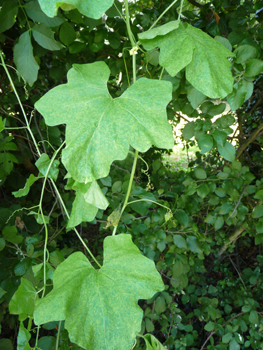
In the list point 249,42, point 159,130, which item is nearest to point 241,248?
point 249,42

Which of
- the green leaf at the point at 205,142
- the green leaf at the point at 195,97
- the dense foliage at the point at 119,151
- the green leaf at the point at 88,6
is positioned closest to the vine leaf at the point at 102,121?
the dense foliage at the point at 119,151

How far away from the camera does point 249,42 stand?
854 mm

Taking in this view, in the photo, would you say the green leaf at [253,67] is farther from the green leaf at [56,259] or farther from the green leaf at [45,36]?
the green leaf at [56,259]

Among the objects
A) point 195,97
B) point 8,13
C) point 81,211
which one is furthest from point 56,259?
point 8,13

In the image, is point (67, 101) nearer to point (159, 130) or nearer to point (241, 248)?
point (159, 130)

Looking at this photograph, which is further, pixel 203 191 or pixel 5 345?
pixel 203 191

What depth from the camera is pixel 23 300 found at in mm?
615

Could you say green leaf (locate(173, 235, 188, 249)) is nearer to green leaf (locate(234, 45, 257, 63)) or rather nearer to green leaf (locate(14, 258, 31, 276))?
green leaf (locate(14, 258, 31, 276))

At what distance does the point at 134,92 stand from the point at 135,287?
0.34 meters

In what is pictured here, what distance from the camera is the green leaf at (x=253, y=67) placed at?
2.39ft

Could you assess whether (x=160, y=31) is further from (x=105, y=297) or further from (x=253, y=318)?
(x=253, y=318)

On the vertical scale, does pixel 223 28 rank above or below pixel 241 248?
above

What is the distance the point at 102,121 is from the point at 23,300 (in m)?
0.44

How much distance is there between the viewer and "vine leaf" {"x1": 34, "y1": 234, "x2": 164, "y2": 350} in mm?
451
